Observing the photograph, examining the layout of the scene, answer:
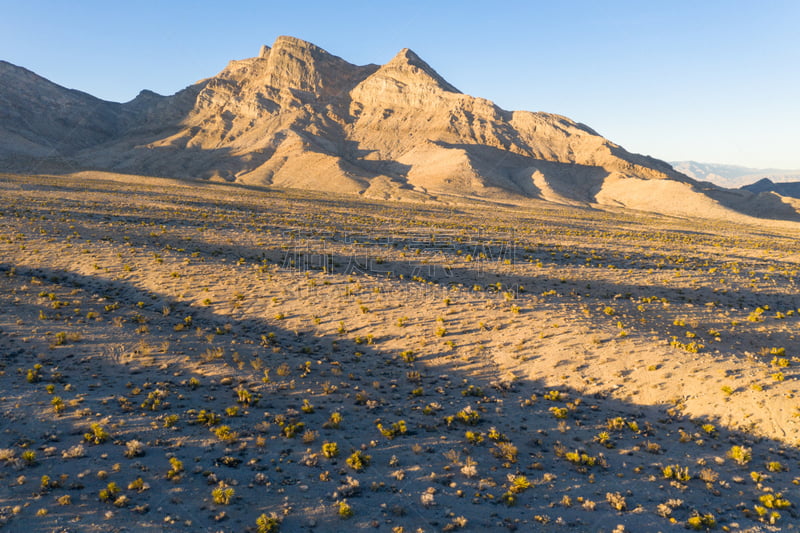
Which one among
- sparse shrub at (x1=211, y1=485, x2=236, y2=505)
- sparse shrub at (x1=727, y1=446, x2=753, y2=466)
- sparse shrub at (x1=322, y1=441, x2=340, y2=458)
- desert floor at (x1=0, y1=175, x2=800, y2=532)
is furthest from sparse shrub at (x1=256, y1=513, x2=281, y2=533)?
sparse shrub at (x1=727, y1=446, x2=753, y2=466)

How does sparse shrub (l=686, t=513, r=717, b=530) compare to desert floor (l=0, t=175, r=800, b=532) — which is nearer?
sparse shrub (l=686, t=513, r=717, b=530)

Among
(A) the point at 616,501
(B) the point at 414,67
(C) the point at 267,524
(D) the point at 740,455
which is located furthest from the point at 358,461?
(B) the point at 414,67

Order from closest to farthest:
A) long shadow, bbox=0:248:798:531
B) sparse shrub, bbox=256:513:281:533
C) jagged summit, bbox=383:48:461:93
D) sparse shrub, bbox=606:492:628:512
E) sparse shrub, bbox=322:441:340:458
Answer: sparse shrub, bbox=256:513:281:533
long shadow, bbox=0:248:798:531
sparse shrub, bbox=606:492:628:512
sparse shrub, bbox=322:441:340:458
jagged summit, bbox=383:48:461:93

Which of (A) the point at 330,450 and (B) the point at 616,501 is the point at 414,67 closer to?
(A) the point at 330,450

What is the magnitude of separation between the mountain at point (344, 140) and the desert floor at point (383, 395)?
257 ft

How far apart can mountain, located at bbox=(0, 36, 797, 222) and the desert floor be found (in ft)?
257

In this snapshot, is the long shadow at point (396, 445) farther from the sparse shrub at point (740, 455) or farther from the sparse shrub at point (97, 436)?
the sparse shrub at point (97, 436)

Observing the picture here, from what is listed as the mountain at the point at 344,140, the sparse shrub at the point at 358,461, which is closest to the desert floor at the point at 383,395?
the sparse shrub at the point at 358,461

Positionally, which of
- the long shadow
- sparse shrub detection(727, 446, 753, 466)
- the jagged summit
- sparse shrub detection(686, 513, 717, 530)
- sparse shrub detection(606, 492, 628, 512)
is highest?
the jagged summit

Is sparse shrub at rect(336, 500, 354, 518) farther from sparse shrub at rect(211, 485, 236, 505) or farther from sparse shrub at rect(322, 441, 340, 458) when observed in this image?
sparse shrub at rect(211, 485, 236, 505)

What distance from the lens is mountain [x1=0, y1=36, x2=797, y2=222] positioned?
115062 millimetres

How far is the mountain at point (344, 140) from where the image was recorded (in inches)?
4530

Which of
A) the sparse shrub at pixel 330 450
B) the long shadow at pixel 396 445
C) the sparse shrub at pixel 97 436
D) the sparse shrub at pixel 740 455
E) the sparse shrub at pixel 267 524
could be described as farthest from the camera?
the sparse shrub at pixel 740 455

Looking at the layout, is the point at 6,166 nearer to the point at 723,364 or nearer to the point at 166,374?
the point at 166,374
